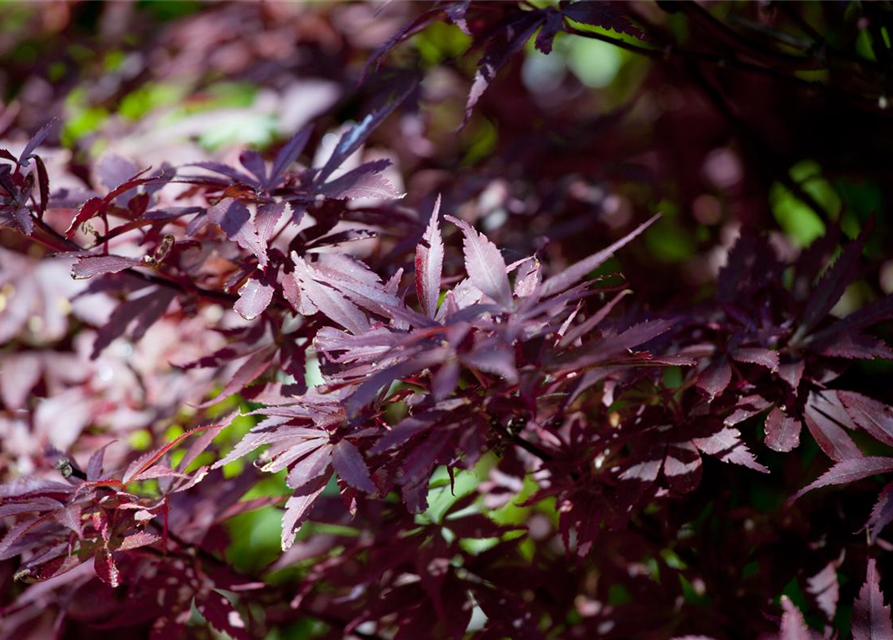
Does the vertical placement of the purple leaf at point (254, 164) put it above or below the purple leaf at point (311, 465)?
above

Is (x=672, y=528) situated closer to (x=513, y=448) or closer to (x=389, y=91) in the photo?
(x=513, y=448)

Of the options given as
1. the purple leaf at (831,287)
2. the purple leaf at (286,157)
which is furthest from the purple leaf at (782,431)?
the purple leaf at (286,157)

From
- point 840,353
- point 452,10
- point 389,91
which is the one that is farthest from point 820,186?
point 452,10

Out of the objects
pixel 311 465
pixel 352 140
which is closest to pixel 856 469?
pixel 311 465

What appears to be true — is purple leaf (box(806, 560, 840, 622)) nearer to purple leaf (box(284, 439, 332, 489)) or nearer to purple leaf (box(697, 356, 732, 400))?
purple leaf (box(697, 356, 732, 400))

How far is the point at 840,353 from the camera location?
781 millimetres

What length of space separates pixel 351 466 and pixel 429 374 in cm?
11

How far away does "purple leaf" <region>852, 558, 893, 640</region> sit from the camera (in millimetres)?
680

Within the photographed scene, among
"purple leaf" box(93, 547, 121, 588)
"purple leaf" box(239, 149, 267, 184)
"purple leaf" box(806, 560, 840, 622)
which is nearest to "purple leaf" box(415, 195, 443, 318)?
"purple leaf" box(239, 149, 267, 184)

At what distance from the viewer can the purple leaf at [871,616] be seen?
2.23ft

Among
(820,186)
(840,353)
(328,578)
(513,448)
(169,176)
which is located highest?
(169,176)

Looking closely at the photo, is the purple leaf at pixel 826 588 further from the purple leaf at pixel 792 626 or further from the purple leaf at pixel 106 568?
the purple leaf at pixel 106 568

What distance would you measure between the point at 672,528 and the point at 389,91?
82 cm

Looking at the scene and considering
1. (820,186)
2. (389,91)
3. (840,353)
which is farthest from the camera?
(820,186)
